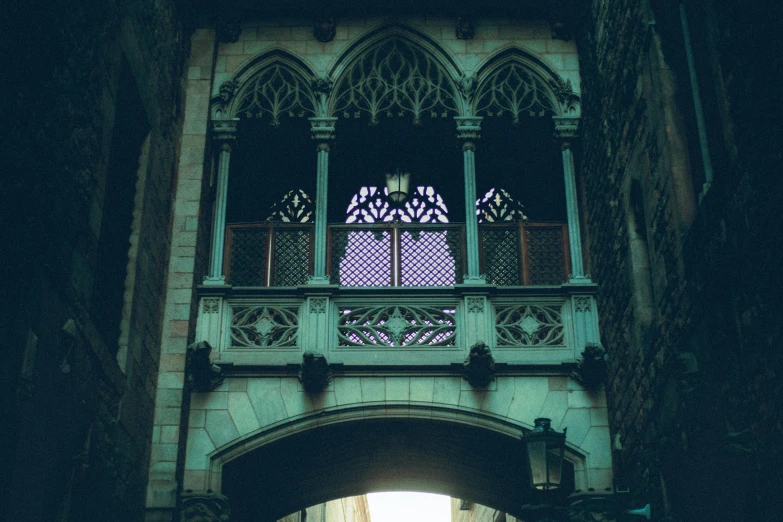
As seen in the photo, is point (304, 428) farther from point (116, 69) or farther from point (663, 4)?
point (663, 4)

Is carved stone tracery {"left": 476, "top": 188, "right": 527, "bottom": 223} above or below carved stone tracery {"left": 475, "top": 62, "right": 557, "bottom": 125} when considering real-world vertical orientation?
below

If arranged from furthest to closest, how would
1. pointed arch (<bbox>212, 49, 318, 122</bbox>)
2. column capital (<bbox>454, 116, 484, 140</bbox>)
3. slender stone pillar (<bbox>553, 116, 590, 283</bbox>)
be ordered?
pointed arch (<bbox>212, 49, 318, 122</bbox>)
column capital (<bbox>454, 116, 484, 140</bbox>)
slender stone pillar (<bbox>553, 116, 590, 283</bbox>)

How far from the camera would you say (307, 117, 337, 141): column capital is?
1256cm

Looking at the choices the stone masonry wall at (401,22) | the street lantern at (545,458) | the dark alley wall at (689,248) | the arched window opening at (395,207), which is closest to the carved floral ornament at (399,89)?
the stone masonry wall at (401,22)

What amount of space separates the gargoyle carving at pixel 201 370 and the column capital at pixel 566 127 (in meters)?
4.47

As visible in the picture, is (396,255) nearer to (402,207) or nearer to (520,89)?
(402,207)

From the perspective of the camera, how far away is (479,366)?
36.4 feet

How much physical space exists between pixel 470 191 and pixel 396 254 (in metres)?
1.04

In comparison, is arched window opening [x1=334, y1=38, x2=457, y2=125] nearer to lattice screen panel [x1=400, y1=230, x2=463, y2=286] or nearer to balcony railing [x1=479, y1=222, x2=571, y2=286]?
lattice screen panel [x1=400, y1=230, x2=463, y2=286]

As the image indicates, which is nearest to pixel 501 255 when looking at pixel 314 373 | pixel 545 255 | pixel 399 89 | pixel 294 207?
pixel 545 255

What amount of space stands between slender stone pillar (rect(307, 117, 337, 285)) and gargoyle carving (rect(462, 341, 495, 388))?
1689 mm

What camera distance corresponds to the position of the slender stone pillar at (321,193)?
11867 millimetres

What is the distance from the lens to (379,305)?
461 inches

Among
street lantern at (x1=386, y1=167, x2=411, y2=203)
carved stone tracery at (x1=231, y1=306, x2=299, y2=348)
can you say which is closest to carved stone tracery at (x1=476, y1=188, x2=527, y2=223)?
street lantern at (x1=386, y1=167, x2=411, y2=203)
